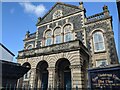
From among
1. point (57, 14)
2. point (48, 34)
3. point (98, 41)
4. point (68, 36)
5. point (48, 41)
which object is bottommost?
point (98, 41)

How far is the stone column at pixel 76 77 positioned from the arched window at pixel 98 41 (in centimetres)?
519

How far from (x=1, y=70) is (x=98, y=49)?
40.5 ft

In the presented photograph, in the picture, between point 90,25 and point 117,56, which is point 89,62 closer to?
point 117,56

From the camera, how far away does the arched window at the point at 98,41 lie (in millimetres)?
15500

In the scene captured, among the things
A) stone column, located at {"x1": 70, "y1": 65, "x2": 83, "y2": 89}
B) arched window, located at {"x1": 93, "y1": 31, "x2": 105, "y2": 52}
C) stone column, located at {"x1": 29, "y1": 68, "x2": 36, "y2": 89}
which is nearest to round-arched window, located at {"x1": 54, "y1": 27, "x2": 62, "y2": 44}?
arched window, located at {"x1": 93, "y1": 31, "x2": 105, "y2": 52}

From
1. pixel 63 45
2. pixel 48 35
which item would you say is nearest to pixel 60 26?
pixel 48 35

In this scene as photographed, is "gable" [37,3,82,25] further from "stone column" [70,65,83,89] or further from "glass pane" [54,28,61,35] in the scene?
"stone column" [70,65,83,89]

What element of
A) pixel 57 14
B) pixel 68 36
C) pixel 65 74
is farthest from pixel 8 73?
pixel 57 14

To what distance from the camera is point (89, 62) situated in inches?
602

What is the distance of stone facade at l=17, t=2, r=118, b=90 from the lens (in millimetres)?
12391

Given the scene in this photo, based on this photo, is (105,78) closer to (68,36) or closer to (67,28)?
(68,36)

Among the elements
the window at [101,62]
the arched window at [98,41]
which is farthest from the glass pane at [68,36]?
the window at [101,62]

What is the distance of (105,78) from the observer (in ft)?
25.1

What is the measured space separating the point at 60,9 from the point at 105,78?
1572 centimetres
